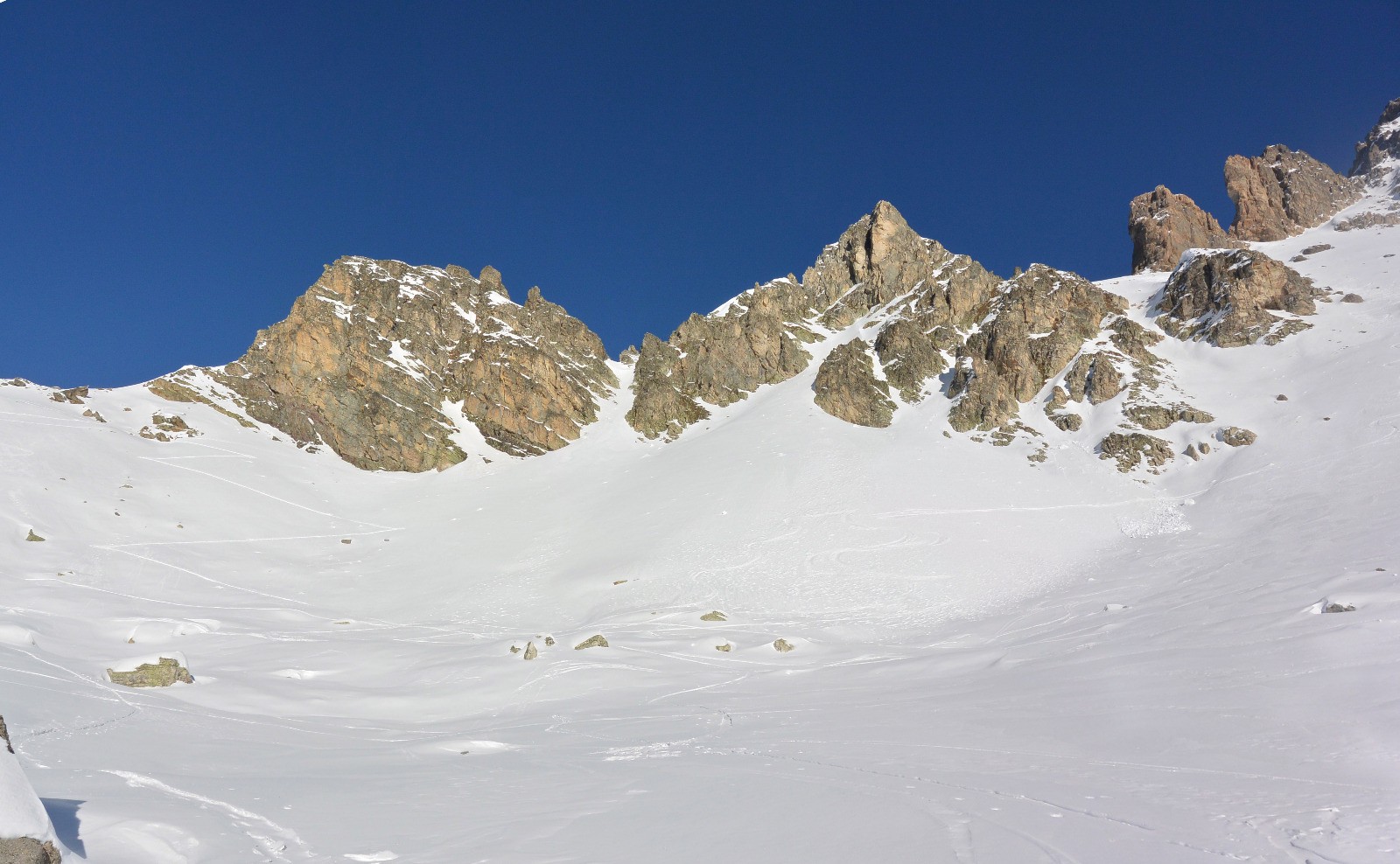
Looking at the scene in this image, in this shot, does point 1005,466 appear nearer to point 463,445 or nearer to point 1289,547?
point 1289,547

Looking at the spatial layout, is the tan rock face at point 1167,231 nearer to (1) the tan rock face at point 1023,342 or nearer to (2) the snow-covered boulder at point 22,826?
(1) the tan rock face at point 1023,342

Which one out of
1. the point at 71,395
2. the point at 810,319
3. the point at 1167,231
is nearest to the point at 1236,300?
the point at 1167,231

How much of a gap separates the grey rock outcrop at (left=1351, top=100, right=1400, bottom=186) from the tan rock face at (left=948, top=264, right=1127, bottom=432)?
6381cm

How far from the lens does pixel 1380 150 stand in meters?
106

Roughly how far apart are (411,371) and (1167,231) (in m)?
102

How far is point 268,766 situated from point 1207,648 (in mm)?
21562

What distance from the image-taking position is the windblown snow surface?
848 cm

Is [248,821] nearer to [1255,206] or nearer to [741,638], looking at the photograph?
[741,638]

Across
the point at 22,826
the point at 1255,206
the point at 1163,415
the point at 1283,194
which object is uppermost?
the point at 1283,194

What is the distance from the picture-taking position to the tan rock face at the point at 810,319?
77.9m

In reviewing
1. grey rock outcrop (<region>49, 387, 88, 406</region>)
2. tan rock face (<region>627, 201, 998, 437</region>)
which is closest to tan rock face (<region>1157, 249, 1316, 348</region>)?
tan rock face (<region>627, 201, 998, 437</region>)

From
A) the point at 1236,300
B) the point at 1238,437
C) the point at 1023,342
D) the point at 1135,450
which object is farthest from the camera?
the point at 1023,342

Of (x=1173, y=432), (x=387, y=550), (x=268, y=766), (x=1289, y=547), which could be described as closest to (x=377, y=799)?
(x=268, y=766)

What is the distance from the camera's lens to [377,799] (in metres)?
9.73
